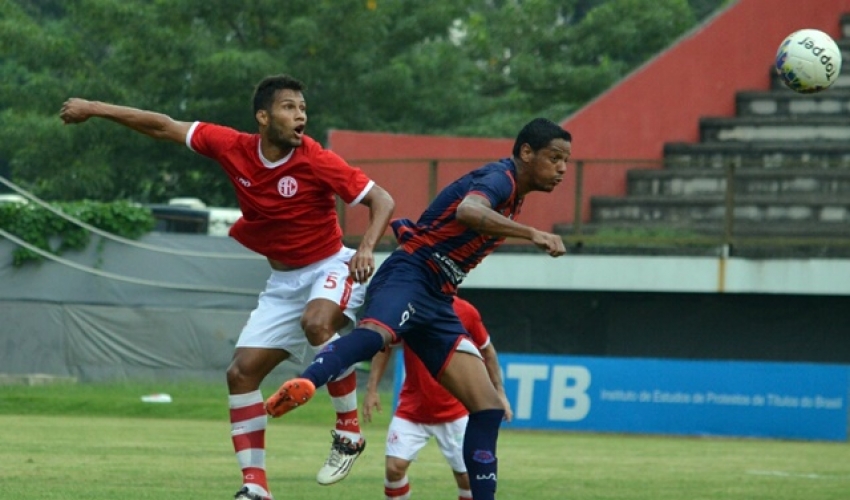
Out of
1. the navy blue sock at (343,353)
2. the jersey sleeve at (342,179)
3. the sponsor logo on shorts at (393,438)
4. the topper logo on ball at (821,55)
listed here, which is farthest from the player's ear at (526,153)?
the topper logo on ball at (821,55)

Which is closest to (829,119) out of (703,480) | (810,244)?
(810,244)

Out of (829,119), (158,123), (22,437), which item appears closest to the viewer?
(158,123)

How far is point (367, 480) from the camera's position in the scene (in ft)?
45.6

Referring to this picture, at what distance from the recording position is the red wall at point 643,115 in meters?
26.4

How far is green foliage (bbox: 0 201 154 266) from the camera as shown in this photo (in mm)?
27391

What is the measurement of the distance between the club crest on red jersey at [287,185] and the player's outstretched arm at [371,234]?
42 cm

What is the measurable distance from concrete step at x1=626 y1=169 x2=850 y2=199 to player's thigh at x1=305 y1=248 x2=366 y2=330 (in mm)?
19295

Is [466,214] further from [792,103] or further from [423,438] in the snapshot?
[792,103]

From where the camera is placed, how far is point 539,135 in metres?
9.28

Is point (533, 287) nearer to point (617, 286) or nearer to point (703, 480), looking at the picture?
point (617, 286)

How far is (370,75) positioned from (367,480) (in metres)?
21.3

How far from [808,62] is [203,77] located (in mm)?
21278

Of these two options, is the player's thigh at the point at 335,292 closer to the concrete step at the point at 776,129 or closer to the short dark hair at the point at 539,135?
the short dark hair at the point at 539,135

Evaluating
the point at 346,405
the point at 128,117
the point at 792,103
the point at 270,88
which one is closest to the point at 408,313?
the point at 346,405
